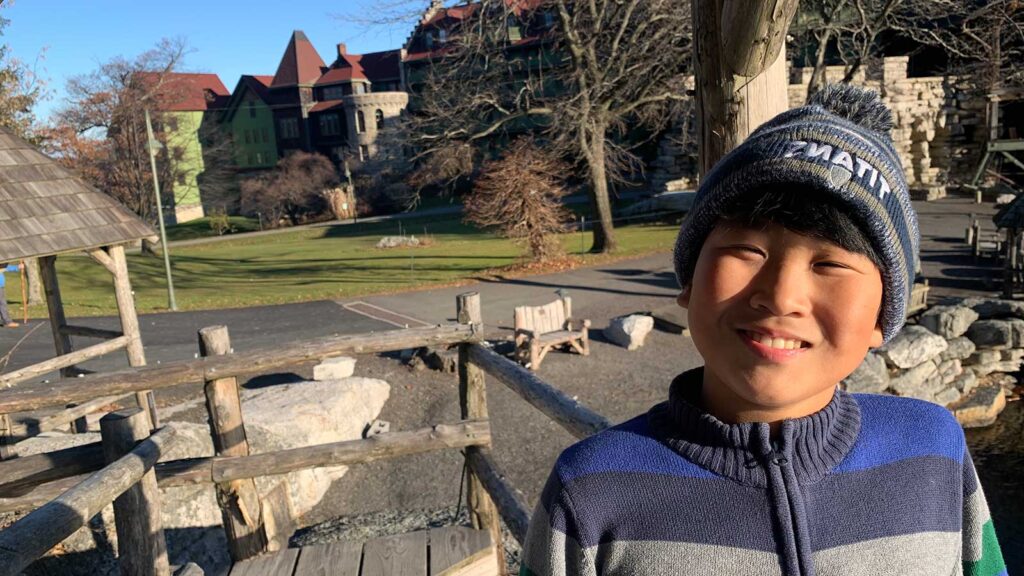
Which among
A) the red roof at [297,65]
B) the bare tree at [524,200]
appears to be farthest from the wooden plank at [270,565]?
the red roof at [297,65]

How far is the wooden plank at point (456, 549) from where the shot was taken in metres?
3.57

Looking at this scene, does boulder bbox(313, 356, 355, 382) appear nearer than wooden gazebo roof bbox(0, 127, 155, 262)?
No

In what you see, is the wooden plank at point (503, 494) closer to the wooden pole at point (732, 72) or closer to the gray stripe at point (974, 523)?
the wooden pole at point (732, 72)

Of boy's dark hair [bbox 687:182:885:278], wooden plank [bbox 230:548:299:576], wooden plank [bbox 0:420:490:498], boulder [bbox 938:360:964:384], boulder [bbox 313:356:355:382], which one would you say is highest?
boy's dark hair [bbox 687:182:885:278]

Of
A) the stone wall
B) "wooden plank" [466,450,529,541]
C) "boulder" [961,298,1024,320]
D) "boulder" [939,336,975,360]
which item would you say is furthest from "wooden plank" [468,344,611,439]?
the stone wall

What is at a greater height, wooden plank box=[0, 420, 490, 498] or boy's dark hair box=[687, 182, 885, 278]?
boy's dark hair box=[687, 182, 885, 278]

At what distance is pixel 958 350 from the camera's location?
11133 mm

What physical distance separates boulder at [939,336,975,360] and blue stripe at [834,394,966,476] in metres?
11.2

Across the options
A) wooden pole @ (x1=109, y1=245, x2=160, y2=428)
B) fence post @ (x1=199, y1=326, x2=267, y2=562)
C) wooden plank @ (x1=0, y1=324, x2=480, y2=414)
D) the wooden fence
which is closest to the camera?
the wooden fence

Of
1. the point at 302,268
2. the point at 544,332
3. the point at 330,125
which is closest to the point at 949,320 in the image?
the point at 544,332

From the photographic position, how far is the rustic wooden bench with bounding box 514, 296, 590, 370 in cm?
1065

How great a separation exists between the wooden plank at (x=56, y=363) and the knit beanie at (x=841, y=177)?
26.0 feet

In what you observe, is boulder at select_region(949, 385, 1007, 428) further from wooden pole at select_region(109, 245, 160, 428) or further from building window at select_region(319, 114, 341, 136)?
building window at select_region(319, 114, 341, 136)

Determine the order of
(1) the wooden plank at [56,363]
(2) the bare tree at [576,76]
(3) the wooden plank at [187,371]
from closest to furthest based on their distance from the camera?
(3) the wooden plank at [187,371] → (1) the wooden plank at [56,363] → (2) the bare tree at [576,76]
